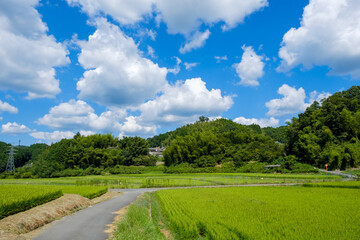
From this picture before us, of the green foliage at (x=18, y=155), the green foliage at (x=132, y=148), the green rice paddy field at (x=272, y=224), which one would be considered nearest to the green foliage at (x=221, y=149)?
the green foliage at (x=132, y=148)

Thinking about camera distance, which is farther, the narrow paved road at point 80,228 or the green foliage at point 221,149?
the green foliage at point 221,149

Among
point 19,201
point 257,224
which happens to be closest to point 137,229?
point 257,224

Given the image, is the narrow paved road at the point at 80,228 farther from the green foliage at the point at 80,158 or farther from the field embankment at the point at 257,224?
the green foliage at the point at 80,158

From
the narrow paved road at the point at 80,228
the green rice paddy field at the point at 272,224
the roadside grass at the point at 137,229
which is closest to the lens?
the green rice paddy field at the point at 272,224

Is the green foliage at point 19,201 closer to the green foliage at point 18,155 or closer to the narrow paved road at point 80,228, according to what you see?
the narrow paved road at point 80,228

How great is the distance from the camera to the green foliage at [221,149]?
66.9 meters

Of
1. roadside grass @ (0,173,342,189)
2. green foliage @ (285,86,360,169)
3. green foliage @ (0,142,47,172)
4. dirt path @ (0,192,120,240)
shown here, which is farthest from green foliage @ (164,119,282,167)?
green foliage @ (0,142,47,172)

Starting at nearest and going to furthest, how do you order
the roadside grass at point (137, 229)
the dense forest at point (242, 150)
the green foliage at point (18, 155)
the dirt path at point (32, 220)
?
the roadside grass at point (137, 229)
the dirt path at point (32, 220)
the dense forest at point (242, 150)
the green foliage at point (18, 155)

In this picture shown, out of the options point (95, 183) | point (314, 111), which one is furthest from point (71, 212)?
point (314, 111)

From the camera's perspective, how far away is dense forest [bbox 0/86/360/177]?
179 feet

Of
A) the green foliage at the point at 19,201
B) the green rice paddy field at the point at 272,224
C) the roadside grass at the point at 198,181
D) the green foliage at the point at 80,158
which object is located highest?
the green foliage at the point at 80,158

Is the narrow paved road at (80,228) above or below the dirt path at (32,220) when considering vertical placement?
below

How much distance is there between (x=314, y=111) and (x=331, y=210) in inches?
2291

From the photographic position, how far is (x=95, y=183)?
36625mm
